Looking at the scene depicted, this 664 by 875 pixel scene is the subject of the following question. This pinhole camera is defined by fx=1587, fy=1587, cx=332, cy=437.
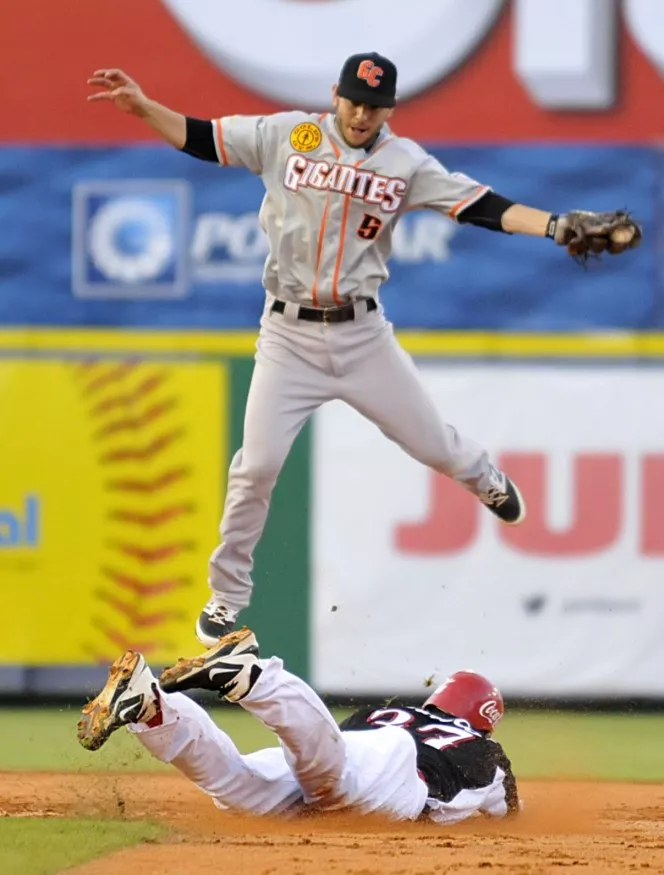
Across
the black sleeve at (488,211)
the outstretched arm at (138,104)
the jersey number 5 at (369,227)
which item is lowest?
the jersey number 5 at (369,227)

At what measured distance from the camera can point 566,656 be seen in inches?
296

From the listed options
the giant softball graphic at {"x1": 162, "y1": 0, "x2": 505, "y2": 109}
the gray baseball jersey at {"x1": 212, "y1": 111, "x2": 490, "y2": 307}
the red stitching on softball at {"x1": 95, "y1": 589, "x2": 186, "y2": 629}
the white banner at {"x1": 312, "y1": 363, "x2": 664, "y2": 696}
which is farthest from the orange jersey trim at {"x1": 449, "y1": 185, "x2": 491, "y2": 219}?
the red stitching on softball at {"x1": 95, "y1": 589, "x2": 186, "y2": 629}

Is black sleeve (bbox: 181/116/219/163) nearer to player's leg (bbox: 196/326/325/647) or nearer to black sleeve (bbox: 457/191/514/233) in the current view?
player's leg (bbox: 196/326/325/647)

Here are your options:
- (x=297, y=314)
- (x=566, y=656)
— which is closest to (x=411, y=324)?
(x=566, y=656)

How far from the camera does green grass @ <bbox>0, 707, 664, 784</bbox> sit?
248 inches

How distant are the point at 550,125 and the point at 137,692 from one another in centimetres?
446

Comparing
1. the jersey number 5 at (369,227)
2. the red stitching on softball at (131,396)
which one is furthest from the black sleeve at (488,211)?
the red stitching on softball at (131,396)

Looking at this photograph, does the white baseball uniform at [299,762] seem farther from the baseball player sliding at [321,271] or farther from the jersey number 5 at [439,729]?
the baseball player sliding at [321,271]

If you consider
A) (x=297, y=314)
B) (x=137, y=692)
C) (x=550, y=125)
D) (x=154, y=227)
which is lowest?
(x=137, y=692)

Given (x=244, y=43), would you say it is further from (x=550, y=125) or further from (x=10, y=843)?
(x=10, y=843)

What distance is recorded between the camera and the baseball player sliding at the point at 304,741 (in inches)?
163

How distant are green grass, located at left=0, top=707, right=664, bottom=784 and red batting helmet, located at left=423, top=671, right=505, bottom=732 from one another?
145 cm

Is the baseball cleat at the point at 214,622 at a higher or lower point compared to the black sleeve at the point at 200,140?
lower

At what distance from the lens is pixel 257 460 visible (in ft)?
17.0
